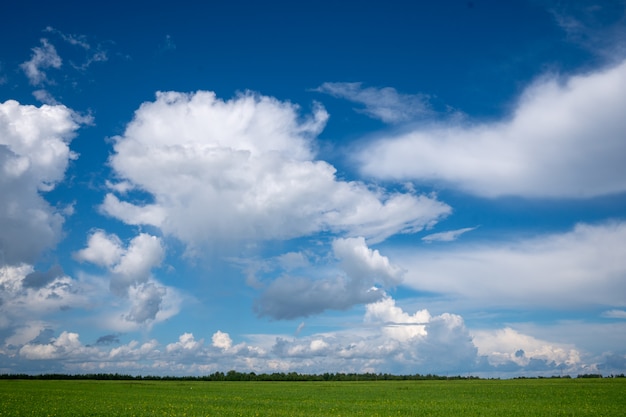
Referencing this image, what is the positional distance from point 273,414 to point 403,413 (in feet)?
38.2

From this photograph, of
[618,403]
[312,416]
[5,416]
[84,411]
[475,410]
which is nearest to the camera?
[5,416]

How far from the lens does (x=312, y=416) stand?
41156mm

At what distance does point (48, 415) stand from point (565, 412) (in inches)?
1730

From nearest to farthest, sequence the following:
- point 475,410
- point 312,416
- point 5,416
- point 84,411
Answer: point 5,416 → point 312,416 → point 84,411 → point 475,410

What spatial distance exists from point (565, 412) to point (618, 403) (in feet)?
48.7

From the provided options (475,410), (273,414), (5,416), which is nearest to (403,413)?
(475,410)

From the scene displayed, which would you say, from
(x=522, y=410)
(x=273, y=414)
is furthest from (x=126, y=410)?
(x=522, y=410)

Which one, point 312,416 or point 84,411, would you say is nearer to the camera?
point 312,416

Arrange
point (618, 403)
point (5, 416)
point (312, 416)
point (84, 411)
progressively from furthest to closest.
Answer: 1. point (618, 403)
2. point (84, 411)
3. point (312, 416)
4. point (5, 416)

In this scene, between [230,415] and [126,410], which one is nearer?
[230,415]

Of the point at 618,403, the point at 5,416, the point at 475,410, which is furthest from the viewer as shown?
the point at 618,403

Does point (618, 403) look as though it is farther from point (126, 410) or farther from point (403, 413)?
point (126, 410)

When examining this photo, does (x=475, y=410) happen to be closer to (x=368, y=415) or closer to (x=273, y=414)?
(x=368, y=415)

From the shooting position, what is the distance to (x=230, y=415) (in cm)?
4188
